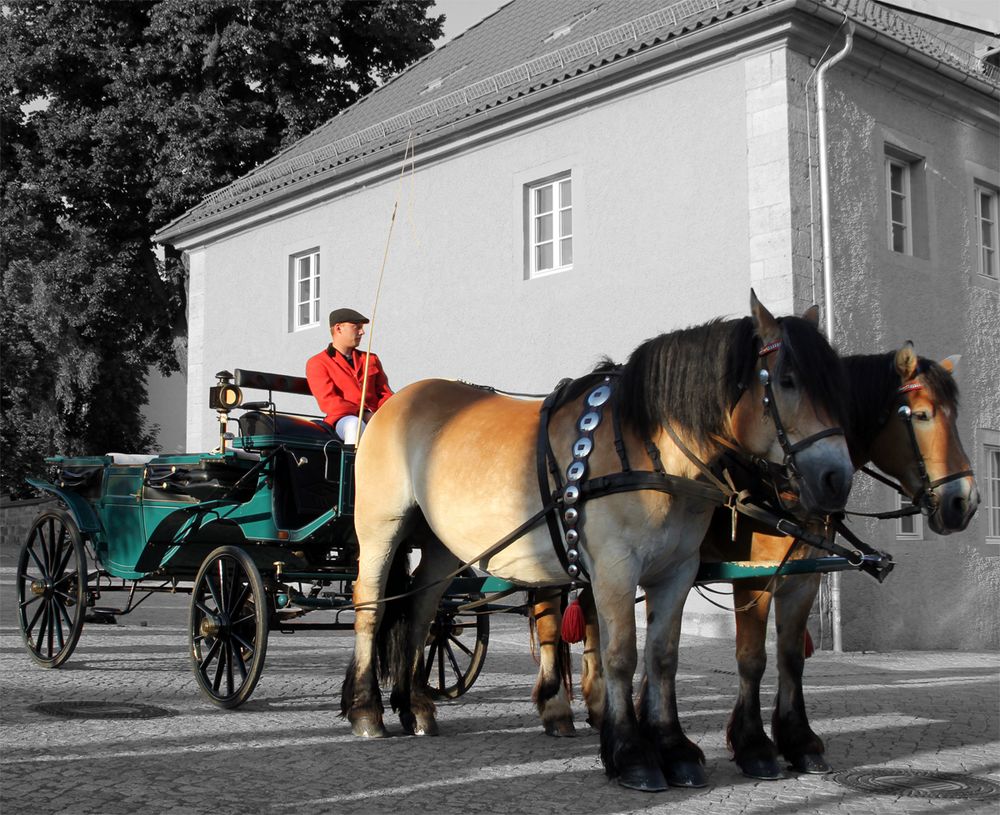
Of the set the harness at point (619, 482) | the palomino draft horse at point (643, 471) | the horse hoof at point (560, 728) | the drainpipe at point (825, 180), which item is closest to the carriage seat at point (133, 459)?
the palomino draft horse at point (643, 471)

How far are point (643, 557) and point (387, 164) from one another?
1216 centimetres

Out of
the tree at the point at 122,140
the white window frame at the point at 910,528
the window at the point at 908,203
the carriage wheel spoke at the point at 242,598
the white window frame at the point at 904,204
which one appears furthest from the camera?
the tree at the point at 122,140

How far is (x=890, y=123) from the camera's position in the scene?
1326 centimetres

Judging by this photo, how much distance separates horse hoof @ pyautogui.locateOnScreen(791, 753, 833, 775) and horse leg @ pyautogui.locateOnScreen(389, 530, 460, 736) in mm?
1797

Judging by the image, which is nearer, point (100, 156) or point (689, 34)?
point (689, 34)

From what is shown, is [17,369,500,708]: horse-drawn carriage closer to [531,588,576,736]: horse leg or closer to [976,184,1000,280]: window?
[531,588,576,736]: horse leg

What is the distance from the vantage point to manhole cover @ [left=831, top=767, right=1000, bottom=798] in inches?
197

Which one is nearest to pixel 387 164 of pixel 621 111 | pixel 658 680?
pixel 621 111

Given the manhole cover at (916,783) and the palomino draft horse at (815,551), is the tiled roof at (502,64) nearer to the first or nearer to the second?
the palomino draft horse at (815,551)

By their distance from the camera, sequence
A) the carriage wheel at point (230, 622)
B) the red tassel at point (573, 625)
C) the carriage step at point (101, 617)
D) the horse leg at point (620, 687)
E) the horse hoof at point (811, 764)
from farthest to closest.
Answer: the carriage step at point (101, 617)
the carriage wheel at point (230, 622)
the red tassel at point (573, 625)
the horse hoof at point (811, 764)
the horse leg at point (620, 687)

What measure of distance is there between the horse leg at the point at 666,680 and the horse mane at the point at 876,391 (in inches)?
45.7

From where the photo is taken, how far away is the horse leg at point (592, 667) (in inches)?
247

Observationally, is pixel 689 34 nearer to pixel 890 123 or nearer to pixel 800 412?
pixel 890 123

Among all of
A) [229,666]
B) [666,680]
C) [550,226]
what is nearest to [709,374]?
[666,680]
